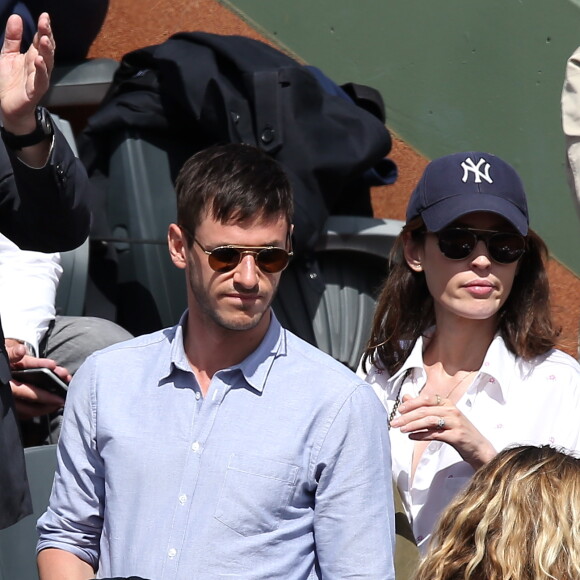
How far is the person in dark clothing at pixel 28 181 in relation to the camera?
245 cm

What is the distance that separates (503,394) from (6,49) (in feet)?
4.30

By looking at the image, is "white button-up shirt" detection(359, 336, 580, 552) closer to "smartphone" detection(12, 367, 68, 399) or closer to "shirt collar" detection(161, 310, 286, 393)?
"shirt collar" detection(161, 310, 286, 393)

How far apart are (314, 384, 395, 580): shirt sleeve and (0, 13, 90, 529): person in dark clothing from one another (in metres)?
0.71

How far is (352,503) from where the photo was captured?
2.28 m

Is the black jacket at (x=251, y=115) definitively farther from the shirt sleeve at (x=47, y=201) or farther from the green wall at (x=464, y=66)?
the shirt sleeve at (x=47, y=201)

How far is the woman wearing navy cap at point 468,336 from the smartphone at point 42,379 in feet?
2.81

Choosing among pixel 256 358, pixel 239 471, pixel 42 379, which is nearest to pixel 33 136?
pixel 256 358

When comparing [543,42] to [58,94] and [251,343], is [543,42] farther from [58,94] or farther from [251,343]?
[251,343]

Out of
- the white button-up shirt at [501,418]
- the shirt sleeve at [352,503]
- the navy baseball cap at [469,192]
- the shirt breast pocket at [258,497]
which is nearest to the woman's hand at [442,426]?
the white button-up shirt at [501,418]

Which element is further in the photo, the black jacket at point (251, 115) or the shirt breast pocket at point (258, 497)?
the black jacket at point (251, 115)

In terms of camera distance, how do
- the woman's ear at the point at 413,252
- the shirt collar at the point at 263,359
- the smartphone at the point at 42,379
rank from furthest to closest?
the smartphone at the point at 42,379 < the woman's ear at the point at 413,252 < the shirt collar at the point at 263,359

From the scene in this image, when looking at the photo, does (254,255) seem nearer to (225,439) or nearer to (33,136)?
(225,439)

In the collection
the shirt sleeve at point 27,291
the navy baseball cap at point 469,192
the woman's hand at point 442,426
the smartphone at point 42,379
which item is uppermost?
the navy baseball cap at point 469,192

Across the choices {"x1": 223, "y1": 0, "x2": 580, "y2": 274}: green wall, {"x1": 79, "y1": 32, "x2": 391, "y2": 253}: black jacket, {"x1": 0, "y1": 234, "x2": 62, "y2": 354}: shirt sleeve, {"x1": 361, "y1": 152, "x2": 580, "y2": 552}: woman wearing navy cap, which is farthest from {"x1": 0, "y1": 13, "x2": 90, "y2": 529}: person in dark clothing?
{"x1": 223, "y1": 0, "x2": 580, "y2": 274}: green wall
